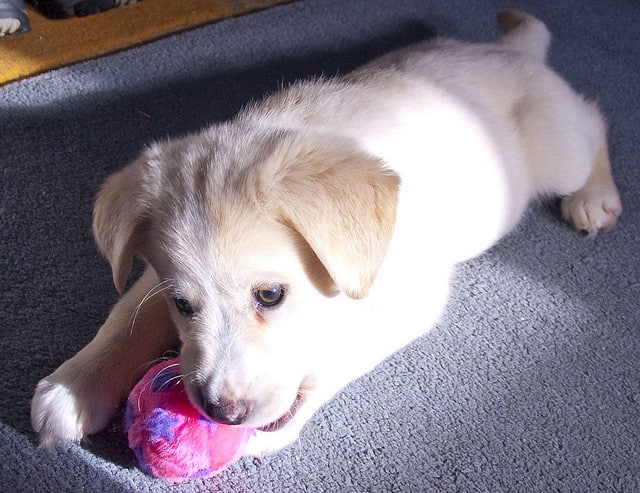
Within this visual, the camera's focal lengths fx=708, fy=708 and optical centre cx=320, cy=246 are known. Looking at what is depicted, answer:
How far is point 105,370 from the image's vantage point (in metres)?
1.58

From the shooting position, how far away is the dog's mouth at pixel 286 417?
1469mm

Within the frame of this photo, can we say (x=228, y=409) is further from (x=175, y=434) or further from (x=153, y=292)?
(x=153, y=292)

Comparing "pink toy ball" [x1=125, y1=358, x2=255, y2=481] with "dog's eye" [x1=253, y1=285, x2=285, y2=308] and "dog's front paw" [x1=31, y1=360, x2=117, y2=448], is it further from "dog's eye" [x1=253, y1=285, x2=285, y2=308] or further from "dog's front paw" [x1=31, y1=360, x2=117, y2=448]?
→ "dog's eye" [x1=253, y1=285, x2=285, y2=308]

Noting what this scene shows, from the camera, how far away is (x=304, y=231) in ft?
4.09

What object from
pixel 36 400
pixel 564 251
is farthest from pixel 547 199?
pixel 36 400

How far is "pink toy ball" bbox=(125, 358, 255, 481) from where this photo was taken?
1353mm

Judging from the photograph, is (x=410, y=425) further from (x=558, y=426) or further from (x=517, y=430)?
(x=558, y=426)

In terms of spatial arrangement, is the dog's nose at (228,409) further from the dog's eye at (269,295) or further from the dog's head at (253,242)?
the dog's eye at (269,295)

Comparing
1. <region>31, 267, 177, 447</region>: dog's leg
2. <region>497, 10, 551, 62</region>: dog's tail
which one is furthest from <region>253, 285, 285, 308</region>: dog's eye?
<region>497, 10, 551, 62</region>: dog's tail

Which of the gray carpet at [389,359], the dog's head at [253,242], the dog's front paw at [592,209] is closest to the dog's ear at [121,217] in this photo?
the dog's head at [253,242]

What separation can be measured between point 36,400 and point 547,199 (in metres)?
1.64

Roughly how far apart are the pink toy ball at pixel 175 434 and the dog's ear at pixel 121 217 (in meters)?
0.26

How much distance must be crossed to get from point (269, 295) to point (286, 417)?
0.31m

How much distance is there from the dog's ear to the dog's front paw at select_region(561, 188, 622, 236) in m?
1.41
